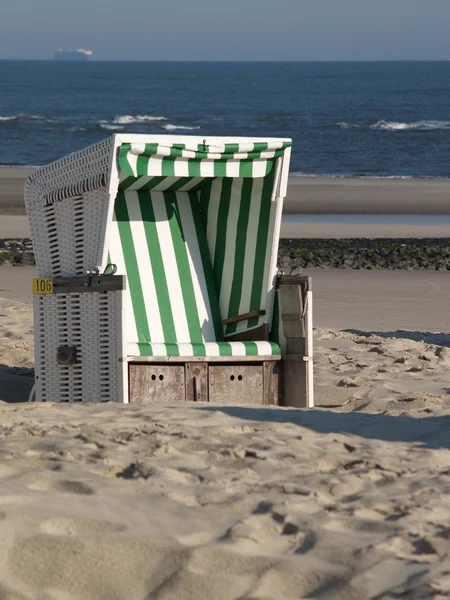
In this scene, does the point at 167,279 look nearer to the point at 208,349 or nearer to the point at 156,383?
the point at 208,349

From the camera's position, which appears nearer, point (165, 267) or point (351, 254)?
point (165, 267)

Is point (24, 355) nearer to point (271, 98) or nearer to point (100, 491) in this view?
point (100, 491)

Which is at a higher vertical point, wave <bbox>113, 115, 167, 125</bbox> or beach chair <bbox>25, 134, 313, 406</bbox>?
wave <bbox>113, 115, 167, 125</bbox>

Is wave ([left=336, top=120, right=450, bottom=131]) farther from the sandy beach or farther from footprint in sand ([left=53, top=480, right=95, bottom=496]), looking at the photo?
footprint in sand ([left=53, top=480, right=95, bottom=496])

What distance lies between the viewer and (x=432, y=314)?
941cm

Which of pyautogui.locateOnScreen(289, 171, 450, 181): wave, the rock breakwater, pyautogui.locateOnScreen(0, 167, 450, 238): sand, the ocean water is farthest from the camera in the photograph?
the ocean water

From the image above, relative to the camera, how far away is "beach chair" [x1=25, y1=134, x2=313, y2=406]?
18.0ft

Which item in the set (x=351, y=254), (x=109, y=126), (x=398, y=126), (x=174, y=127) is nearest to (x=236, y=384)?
(x=351, y=254)

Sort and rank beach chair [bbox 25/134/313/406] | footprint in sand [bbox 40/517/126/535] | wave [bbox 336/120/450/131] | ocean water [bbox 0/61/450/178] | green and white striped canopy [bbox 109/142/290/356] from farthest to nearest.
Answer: wave [bbox 336/120/450/131]
ocean water [bbox 0/61/450/178]
green and white striped canopy [bbox 109/142/290/356]
beach chair [bbox 25/134/313/406]
footprint in sand [bbox 40/517/126/535]

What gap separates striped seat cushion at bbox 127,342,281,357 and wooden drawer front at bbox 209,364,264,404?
0.32 ft

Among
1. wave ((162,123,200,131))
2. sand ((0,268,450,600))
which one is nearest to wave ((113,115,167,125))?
wave ((162,123,200,131))

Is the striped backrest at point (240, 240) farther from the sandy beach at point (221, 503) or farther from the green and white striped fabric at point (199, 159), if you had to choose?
the sandy beach at point (221, 503)

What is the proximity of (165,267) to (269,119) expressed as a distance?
42.3 m

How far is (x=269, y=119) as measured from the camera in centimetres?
4775
